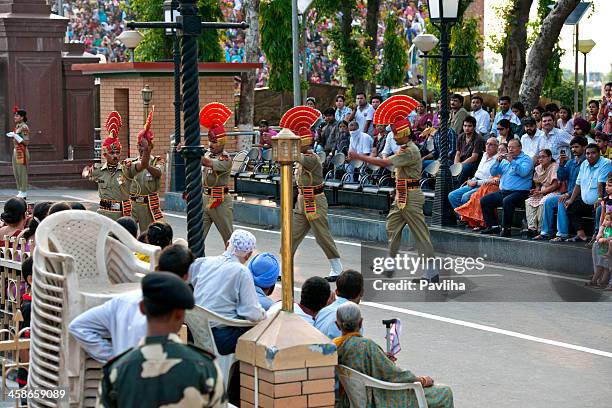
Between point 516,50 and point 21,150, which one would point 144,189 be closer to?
point 21,150

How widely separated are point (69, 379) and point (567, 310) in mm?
8166

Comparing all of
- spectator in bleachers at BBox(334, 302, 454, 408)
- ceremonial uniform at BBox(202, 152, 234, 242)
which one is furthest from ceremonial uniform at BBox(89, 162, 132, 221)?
spectator in bleachers at BBox(334, 302, 454, 408)

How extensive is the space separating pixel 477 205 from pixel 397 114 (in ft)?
11.2

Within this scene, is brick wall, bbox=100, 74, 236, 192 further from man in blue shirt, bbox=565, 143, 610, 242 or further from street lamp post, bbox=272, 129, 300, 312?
street lamp post, bbox=272, 129, 300, 312

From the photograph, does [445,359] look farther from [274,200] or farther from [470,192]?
[274,200]

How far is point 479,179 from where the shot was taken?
61.2 feet

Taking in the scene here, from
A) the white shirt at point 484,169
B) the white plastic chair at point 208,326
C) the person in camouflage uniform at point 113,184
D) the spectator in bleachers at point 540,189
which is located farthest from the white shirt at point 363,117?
the white plastic chair at point 208,326

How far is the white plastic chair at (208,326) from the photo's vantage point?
9.05 m

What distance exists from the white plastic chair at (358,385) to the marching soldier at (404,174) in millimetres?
6896

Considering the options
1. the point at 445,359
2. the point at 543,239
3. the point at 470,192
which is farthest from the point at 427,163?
the point at 445,359

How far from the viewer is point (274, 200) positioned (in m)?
23.5

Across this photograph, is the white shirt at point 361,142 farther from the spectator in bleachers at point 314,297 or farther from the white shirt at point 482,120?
the spectator in bleachers at point 314,297

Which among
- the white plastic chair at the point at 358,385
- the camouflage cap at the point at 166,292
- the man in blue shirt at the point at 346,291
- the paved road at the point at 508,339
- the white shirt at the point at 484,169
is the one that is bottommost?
the paved road at the point at 508,339

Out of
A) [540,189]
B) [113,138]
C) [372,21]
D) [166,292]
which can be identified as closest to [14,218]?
[113,138]
